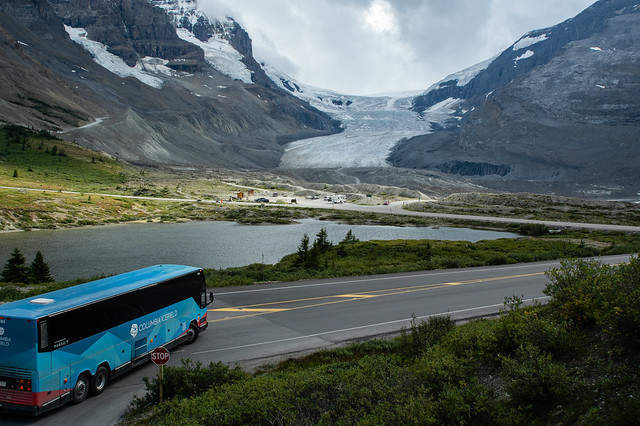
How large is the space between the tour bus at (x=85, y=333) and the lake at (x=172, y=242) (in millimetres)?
21588

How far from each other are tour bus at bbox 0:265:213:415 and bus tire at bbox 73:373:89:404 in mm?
22

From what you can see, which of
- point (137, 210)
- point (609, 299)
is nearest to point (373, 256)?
point (609, 299)

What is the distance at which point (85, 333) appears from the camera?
1012 cm

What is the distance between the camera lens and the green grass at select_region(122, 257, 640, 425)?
6.60m

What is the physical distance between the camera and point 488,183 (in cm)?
16212

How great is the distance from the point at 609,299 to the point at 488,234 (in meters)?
58.4

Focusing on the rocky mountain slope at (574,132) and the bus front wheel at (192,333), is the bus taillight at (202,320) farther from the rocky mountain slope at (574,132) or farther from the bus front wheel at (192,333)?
the rocky mountain slope at (574,132)

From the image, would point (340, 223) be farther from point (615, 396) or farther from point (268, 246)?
point (615, 396)

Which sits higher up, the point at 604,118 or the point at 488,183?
the point at 604,118

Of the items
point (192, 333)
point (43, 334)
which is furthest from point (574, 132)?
point (43, 334)

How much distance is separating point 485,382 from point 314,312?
951 centimetres

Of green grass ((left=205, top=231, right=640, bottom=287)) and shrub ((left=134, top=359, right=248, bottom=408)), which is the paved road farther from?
green grass ((left=205, top=231, right=640, bottom=287))

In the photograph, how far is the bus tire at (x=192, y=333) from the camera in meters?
13.9

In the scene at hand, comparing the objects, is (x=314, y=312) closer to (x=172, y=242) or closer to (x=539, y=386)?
(x=539, y=386)
